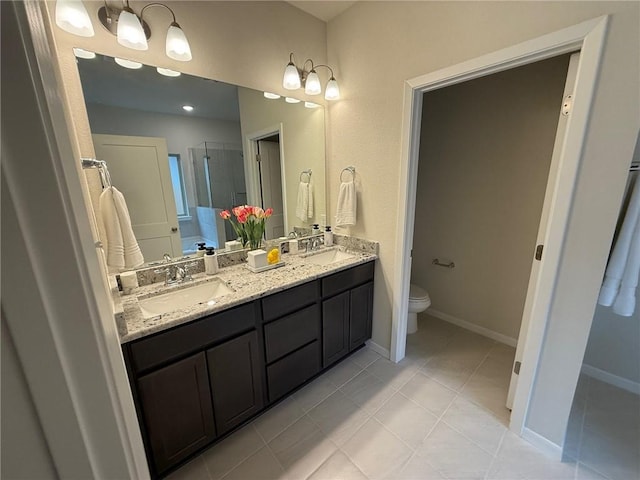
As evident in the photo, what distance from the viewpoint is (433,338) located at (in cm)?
249

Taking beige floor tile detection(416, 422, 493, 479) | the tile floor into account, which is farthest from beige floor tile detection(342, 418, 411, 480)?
beige floor tile detection(416, 422, 493, 479)

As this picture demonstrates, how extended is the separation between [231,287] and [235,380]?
0.50 metres

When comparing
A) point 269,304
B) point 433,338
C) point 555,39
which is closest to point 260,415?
point 269,304

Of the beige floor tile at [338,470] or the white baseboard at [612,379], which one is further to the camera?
the white baseboard at [612,379]

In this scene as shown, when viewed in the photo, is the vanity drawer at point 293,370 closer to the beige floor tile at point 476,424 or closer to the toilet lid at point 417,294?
the beige floor tile at point 476,424

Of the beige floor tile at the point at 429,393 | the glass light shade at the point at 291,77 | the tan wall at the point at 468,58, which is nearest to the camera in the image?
the tan wall at the point at 468,58

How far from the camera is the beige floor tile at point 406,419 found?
1550mm

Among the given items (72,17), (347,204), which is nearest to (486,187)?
(347,204)

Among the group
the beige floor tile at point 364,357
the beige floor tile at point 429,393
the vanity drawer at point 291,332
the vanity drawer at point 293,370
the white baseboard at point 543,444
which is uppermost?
the vanity drawer at point 291,332

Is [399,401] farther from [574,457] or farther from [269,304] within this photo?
[269,304]

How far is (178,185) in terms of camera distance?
5.40 ft

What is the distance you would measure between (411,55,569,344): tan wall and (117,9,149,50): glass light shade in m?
2.33

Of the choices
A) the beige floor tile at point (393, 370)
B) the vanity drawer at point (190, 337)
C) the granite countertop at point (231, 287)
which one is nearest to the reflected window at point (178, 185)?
the granite countertop at point (231, 287)

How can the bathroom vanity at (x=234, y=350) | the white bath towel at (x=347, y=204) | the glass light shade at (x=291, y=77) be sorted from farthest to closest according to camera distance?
the white bath towel at (x=347, y=204), the glass light shade at (x=291, y=77), the bathroom vanity at (x=234, y=350)
